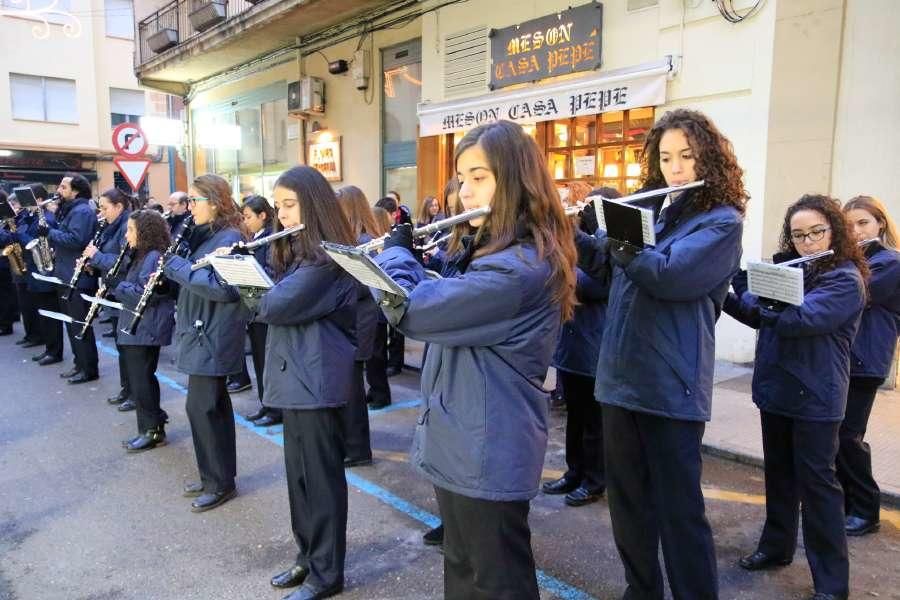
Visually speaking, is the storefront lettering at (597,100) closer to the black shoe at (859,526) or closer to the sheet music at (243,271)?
the black shoe at (859,526)

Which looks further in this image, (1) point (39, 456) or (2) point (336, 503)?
(1) point (39, 456)

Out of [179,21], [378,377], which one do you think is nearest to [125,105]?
[179,21]

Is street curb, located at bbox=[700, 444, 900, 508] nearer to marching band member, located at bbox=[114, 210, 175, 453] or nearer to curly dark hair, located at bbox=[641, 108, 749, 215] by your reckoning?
curly dark hair, located at bbox=[641, 108, 749, 215]

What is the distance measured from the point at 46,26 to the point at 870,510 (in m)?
27.6

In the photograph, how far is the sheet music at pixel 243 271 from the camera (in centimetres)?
303

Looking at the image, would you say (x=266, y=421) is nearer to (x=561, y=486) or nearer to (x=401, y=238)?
(x=561, y=486)

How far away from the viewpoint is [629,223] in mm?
2383

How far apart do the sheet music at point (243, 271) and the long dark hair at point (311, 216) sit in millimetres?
203

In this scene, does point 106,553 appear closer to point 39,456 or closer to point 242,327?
point 242,327

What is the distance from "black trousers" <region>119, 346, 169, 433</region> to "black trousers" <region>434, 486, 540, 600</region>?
372cm

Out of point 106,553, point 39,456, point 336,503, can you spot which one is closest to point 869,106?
point 336,503

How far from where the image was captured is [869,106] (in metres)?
6.70

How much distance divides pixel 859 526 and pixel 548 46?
22.2ft

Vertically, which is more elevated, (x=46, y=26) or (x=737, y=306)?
(x=46, y=26)
